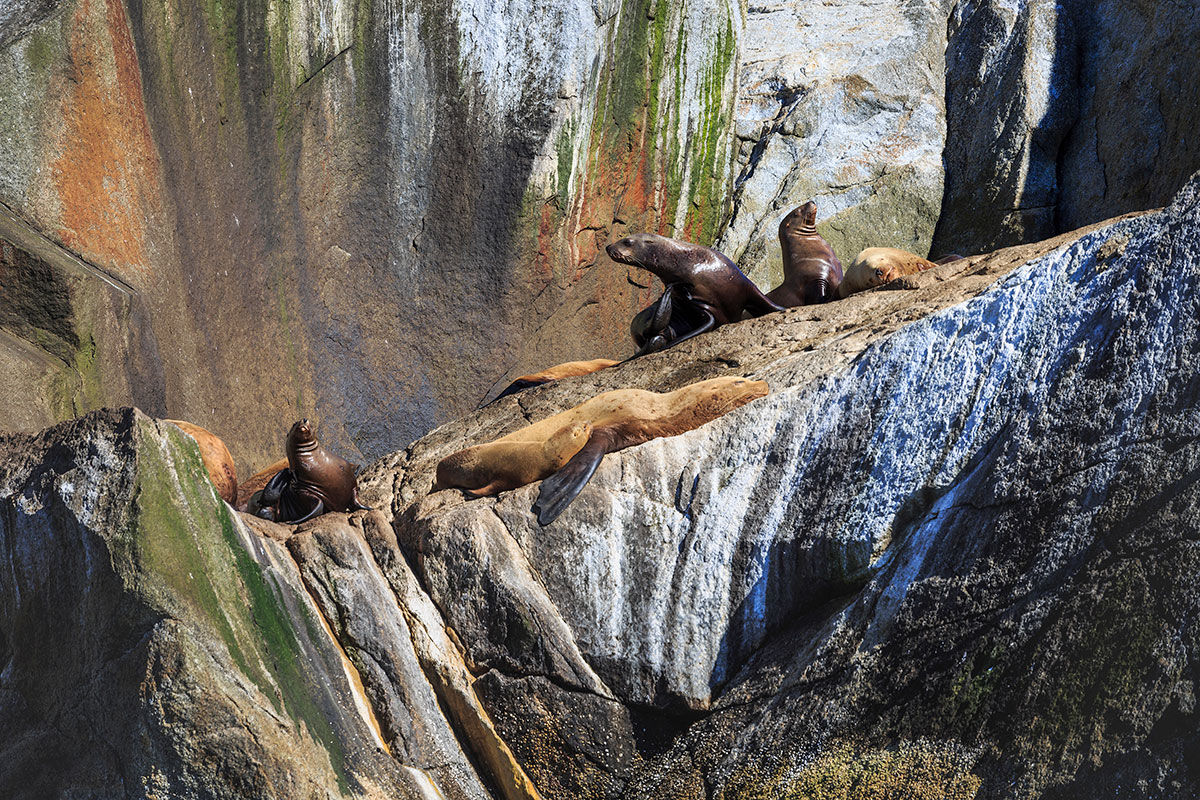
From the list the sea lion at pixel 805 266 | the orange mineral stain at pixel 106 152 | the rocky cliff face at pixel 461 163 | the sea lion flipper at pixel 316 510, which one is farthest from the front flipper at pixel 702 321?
the orange mineral stain at pixel 106 152

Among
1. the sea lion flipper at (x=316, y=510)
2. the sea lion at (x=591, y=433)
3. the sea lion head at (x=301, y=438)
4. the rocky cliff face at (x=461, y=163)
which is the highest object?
the rocky cliff face at (x=461, y=163)

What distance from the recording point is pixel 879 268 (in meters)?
6.46

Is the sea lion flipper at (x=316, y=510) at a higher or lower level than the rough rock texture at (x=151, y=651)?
higher

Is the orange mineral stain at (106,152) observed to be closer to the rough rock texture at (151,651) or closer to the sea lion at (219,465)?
the sea lion at (219,465)

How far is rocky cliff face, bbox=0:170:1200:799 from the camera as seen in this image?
3084 millimetres

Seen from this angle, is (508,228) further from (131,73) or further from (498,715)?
(498,715)

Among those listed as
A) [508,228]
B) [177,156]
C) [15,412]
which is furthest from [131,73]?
[508,228]

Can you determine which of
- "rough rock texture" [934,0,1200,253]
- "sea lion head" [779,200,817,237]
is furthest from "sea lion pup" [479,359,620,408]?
"rough rock texture" [934,0,1200,253]

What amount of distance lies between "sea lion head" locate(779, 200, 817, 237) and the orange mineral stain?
13.1 feet

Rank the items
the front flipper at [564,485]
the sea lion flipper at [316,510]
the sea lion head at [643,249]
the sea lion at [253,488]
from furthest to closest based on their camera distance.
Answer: the sea lion head at [643,249] → the sea lion at [253,488] → the sea lion flipper at [316,510] → the front flipper at [564,485]

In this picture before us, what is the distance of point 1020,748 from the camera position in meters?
2.97

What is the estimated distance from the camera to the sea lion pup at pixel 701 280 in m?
6.82

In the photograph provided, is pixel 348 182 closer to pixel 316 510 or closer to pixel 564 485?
pixel 316 510

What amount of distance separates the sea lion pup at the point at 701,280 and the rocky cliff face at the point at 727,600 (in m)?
2.34
